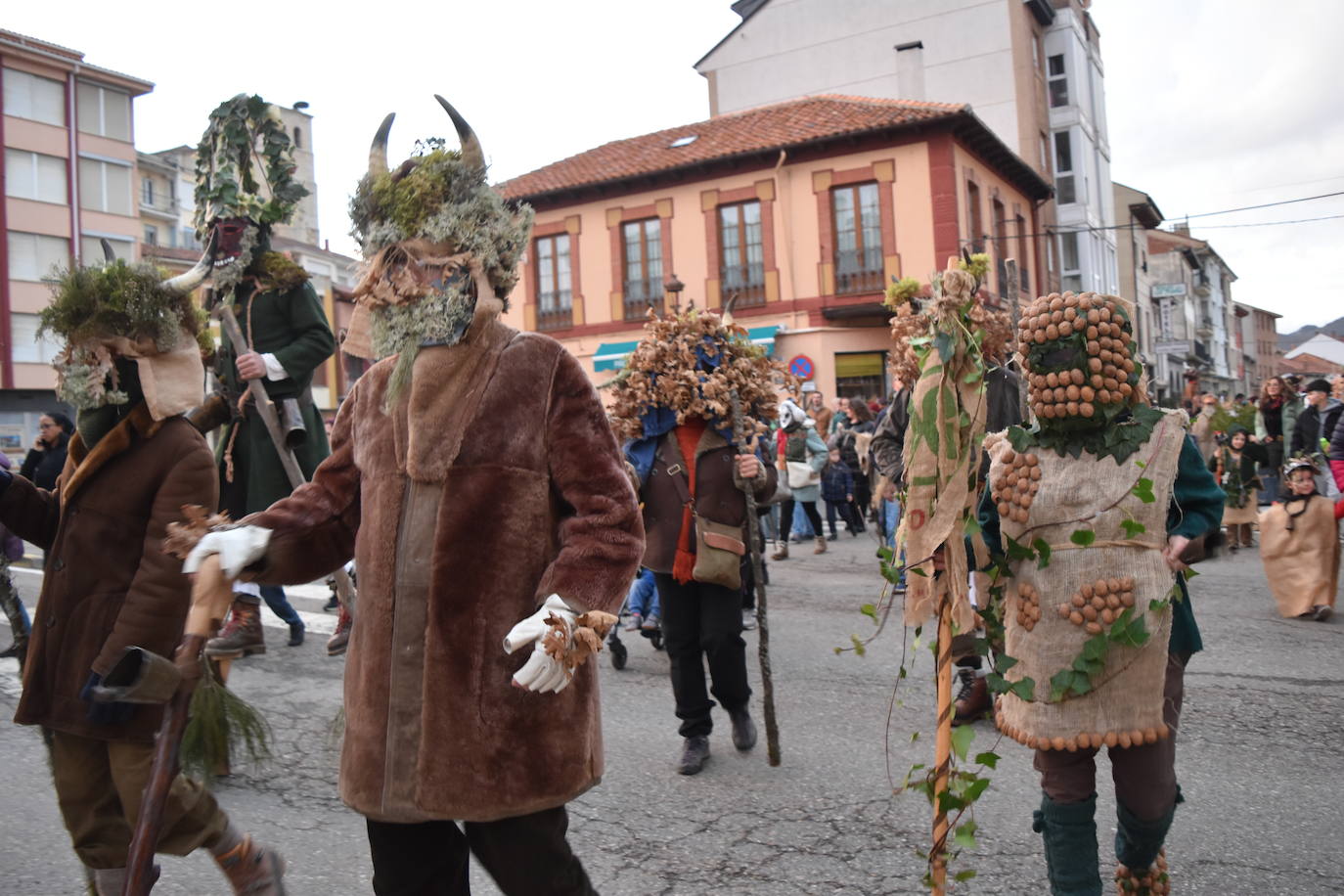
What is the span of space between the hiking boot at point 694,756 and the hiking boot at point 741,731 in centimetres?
22

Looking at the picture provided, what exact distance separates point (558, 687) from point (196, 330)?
8.01ft

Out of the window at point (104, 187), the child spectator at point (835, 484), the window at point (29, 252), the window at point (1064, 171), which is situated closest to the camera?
the child spectator at point (835, 484)

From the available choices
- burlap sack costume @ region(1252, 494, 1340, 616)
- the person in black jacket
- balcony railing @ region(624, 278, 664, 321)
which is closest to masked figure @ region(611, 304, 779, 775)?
burlap sack costume @ region(1252, 494, 1340, 616)

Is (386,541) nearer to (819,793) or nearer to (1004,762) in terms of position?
(819,793)

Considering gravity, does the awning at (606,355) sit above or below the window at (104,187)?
below

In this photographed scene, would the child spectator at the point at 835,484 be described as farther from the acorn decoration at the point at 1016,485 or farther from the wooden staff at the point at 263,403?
the acorn decoration at the point at 1016,485

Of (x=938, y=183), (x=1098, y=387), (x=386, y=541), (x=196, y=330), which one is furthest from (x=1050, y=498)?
(x=938, y=183)

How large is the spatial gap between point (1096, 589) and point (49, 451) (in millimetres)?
10060

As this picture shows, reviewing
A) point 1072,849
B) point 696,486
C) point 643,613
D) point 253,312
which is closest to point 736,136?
point 643,613

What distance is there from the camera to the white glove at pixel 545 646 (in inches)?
89.0

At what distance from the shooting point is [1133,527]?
3105 millimetres

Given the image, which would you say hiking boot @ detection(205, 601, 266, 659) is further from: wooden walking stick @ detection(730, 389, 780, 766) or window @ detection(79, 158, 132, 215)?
window @ detection(79, 158, 132, 215)

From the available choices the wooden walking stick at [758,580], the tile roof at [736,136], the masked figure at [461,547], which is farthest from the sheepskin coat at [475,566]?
the tile roof at [736,136]

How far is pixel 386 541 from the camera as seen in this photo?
2.54 metres
